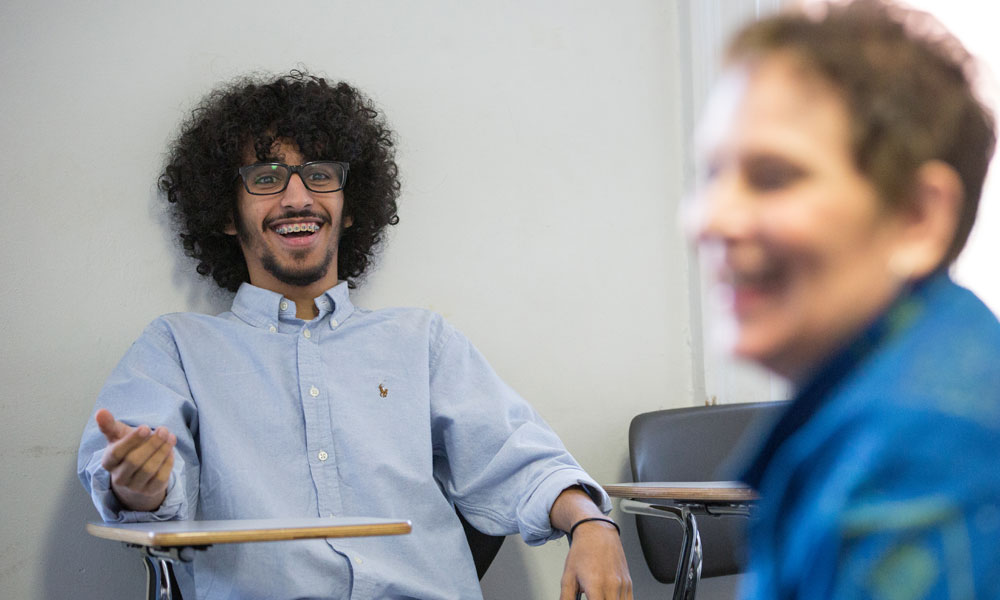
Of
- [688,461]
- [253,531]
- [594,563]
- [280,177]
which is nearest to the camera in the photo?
[253,531]

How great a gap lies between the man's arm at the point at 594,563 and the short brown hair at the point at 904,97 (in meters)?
1.13

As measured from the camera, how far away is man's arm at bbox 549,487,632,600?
1.41 m

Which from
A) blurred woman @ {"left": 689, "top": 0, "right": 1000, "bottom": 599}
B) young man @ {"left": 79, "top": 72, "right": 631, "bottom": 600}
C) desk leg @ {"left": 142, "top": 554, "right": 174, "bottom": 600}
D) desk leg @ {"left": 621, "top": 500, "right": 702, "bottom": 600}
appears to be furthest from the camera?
desk leg @ {"left": 621, "top": 500, "right": 702, "bottom": 600}

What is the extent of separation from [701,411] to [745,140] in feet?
6.12

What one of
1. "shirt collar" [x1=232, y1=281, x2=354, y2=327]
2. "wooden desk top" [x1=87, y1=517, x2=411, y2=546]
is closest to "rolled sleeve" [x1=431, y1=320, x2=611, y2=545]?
"shirt collar" [x1=232, y1=281, x2=354, y2=327]

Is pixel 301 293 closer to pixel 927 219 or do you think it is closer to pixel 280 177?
pixel 280 177

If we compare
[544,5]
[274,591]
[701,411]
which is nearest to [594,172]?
[544,5]

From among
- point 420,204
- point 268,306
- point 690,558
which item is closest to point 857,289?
point 690,558

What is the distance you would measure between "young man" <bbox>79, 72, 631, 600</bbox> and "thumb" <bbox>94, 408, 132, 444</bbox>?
0.10 m

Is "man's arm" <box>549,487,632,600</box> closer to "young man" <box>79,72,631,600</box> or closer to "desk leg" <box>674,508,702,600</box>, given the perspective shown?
"young man" <box>79,72,631,600</box>

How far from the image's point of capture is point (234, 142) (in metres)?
2.06

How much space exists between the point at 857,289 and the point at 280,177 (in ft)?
5.83

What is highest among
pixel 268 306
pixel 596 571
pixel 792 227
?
pixel 792 227

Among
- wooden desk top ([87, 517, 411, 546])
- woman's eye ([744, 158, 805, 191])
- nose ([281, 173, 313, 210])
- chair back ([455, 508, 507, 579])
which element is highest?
woman's eye ([744, 158, 805, 191])
